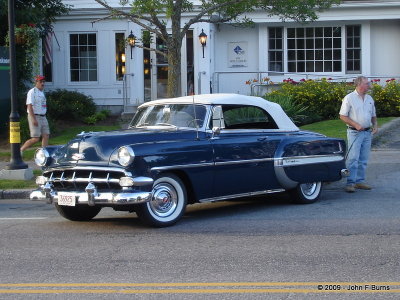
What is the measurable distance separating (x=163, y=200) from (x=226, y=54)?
54.6 ft

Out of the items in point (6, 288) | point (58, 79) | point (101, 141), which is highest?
point (58, 79)

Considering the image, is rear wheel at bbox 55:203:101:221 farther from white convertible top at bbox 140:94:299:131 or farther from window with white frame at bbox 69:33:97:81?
window with white frame at bbox 69:33:97:81

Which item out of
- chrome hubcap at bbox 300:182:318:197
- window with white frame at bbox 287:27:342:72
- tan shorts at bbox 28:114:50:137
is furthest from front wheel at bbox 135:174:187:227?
window with white frame at bbox 287:27:342:72

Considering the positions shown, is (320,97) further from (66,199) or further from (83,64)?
(66,199)

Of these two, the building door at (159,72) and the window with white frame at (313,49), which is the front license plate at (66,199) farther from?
the window with white frame at (313,49)

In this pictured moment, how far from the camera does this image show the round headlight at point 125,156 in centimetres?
852

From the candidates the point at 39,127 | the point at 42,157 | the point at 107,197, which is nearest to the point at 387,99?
the point at 39,127

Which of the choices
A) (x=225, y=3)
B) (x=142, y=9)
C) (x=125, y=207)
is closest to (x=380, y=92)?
(x=225, y=3)

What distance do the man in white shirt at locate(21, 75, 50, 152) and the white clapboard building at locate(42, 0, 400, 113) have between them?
8207 millimetres

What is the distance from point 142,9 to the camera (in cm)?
1492

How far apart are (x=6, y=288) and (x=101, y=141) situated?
2987 millimetres

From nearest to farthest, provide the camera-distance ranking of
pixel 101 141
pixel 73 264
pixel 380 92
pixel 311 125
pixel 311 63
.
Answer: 1. pixel 73 264
2. pixel 101 141
3. pixel 311 125
4. pixel 380 92
5. pixel 311 63

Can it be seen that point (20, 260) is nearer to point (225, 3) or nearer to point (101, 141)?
point (101, 141)

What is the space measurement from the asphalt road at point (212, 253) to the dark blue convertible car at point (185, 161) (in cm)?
35
